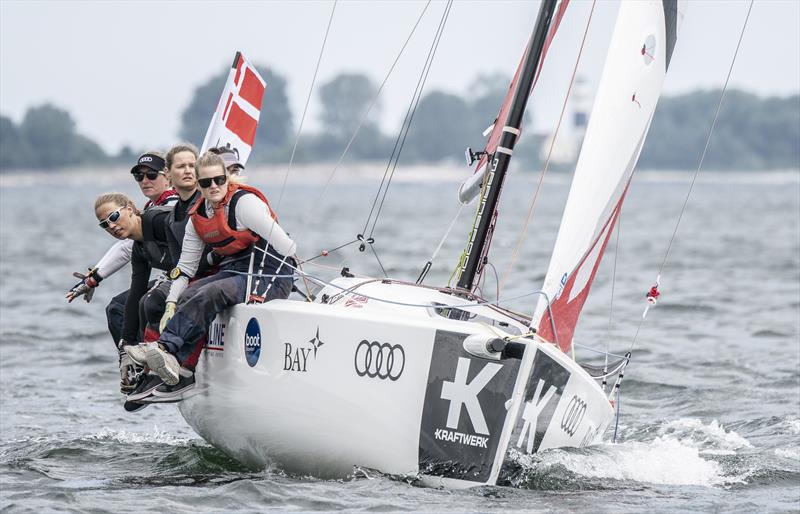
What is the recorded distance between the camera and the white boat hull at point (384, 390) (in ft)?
15.3

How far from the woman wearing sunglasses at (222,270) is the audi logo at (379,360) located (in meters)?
0.57

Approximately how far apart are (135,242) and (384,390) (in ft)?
5.59

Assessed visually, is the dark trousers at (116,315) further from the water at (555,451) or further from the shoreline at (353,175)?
the shoreline at (353,175)

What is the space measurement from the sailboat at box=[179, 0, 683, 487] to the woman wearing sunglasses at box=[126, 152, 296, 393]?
130 millimetres

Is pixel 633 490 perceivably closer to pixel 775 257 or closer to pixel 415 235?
pixel 775 257

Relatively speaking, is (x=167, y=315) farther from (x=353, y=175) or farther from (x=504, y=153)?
(x=353, y=175)

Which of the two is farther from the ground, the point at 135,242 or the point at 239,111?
the point at 239,111

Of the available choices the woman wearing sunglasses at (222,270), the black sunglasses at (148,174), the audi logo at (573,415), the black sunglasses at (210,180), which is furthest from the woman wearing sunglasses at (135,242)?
the audi logo at (573,415)

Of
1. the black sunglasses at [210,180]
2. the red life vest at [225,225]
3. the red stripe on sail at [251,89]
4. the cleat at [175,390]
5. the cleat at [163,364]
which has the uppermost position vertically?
the red stripe on sail at [251,89]

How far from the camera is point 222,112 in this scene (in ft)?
23.7

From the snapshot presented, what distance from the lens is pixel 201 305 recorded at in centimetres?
525

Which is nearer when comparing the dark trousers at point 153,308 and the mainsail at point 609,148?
the mainsail at point 609,148

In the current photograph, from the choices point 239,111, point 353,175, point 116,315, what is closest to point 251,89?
point 239,111

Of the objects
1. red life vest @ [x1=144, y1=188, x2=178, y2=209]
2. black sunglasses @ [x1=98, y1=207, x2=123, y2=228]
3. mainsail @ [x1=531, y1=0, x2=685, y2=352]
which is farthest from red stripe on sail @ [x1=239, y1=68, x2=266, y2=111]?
mainsail @ [x1=531, y1=0, x2=685, y2=352]
